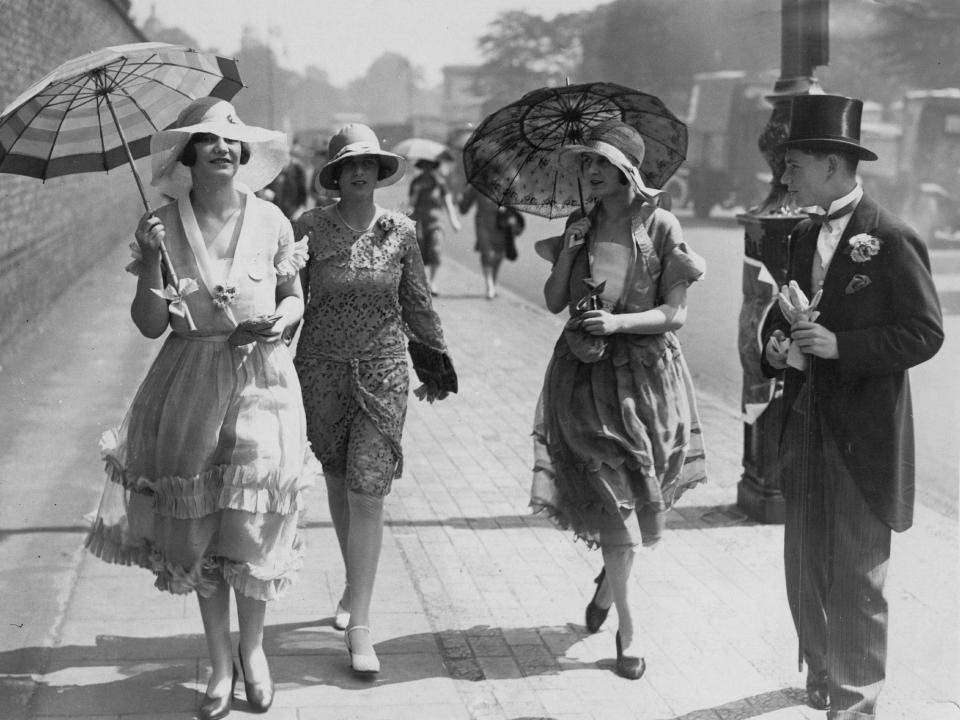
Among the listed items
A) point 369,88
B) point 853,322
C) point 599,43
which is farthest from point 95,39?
point 369,88

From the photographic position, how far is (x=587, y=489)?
489cm

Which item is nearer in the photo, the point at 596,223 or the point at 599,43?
the point at 596,223

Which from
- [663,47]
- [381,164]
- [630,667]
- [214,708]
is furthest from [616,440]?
[663,47]

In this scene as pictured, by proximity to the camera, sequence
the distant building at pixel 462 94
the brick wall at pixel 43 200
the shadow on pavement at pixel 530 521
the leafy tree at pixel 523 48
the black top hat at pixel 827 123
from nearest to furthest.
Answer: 1. the black top hat at pixel 827 123
2. the shadow on pavement at pixel 530 521
3. the brick wall at pixel 43 200
4. the leafy tree at pixel 523 48
5. the distant building at pixel 462 94

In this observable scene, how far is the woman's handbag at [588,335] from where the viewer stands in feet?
15.7

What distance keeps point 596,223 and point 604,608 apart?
4.96 feet

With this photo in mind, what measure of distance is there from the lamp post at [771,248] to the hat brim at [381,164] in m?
2.25

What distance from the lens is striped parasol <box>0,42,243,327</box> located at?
4266mm

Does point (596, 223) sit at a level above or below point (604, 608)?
above

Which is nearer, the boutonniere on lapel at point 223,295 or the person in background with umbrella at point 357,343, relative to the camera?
the boutonniere on lapel at point 223,295

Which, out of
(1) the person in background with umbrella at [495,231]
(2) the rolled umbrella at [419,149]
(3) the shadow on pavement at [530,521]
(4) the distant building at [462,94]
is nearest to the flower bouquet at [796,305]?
(3) the shadow on pavement at [530,521]

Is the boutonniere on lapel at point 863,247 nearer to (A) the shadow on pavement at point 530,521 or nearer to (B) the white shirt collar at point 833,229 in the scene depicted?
(B) the white shirt collar at point 833,229

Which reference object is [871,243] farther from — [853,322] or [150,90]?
[150,90]

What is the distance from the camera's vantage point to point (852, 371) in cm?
397
